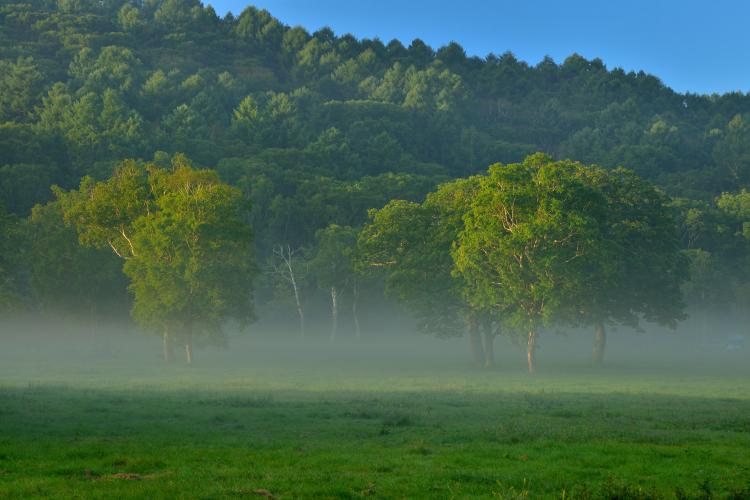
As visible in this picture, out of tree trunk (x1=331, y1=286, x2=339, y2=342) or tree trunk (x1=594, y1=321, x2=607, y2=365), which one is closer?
tree trunk (x1=594, y1=321, x2=607, y2=365)

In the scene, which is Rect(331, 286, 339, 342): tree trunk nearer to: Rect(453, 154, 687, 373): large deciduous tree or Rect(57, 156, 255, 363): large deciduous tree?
Rect(57, 156, 255, 363): large deciduous tree

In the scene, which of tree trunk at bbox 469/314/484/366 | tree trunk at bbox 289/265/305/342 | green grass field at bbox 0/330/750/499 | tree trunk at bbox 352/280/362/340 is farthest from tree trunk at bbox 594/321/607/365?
tree trunk at bbox 289/265/305/342

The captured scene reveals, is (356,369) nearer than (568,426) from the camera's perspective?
No

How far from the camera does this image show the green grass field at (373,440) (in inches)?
663

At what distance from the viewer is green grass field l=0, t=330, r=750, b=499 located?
16828mm

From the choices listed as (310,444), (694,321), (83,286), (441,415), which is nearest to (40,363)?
(83,286)

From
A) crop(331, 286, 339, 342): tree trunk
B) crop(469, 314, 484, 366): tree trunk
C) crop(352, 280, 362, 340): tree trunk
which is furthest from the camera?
crop(352, 280, 362, 340): tree trunk

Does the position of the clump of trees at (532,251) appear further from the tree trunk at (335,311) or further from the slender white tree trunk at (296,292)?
the slender white tree trunk at (296,292)

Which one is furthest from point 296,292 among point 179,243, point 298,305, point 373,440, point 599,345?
point 373,440

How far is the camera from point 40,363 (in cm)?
7056

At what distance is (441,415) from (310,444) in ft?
30.6

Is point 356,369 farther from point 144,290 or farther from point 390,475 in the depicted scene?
point 390,475

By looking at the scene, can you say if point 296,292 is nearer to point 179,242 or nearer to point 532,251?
point 179,242

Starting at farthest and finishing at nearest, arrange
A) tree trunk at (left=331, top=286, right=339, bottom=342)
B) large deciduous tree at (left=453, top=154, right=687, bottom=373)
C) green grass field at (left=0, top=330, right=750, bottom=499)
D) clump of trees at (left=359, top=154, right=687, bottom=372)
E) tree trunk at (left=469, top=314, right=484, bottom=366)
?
tree trunk at (left=331, top=286, right=339, bottom=342) → tree trunk at (left=469, top=314, right=484, bottom=366) → clump of trees at (left=359, top=154, right=687, bottom=372) → large deciduous tree at (left=453, top=154, right=687, bottom=373) → green grass field at (left=0, top=330, right=750, bottom=499)
